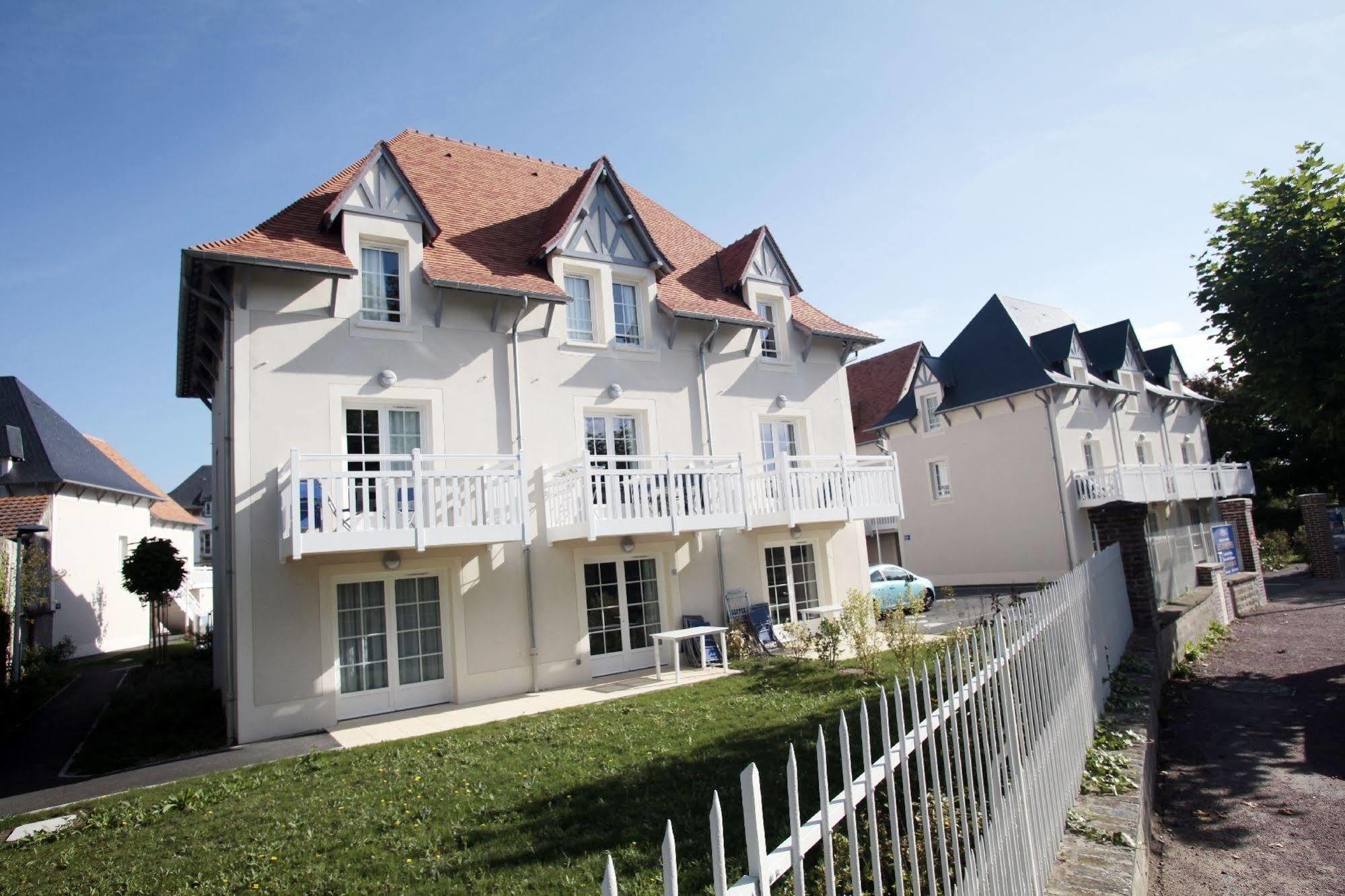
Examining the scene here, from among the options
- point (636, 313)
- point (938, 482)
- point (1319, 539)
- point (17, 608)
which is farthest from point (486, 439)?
point (1319, 539)

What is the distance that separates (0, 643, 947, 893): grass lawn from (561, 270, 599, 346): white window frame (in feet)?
25.1

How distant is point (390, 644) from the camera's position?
12.0 meters

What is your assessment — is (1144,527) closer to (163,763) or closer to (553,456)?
(553,456)

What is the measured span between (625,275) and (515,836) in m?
11.8

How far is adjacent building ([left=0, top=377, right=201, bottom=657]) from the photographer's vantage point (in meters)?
24.2

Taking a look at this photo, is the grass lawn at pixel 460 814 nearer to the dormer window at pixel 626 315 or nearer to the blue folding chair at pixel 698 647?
the blue folding chair at pixel 698 647

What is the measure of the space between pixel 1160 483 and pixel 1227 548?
9.92 metres

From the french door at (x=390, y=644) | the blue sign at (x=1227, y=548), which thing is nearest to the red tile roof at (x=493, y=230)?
the french door at (x=390, y=644)

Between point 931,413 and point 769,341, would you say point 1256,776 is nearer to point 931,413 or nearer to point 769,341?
point 769,341

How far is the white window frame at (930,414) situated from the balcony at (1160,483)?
5.17m

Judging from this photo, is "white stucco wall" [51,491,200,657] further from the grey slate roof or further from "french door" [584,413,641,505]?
the grey slate roof

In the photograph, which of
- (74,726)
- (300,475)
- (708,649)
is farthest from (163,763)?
(708,649)

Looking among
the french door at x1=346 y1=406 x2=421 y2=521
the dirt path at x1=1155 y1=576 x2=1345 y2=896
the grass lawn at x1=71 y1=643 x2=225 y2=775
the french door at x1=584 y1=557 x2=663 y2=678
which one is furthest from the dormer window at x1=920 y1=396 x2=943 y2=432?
the grass lawn at x1=71 y1=643 x2=225 y2=775

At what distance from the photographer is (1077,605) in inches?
264
